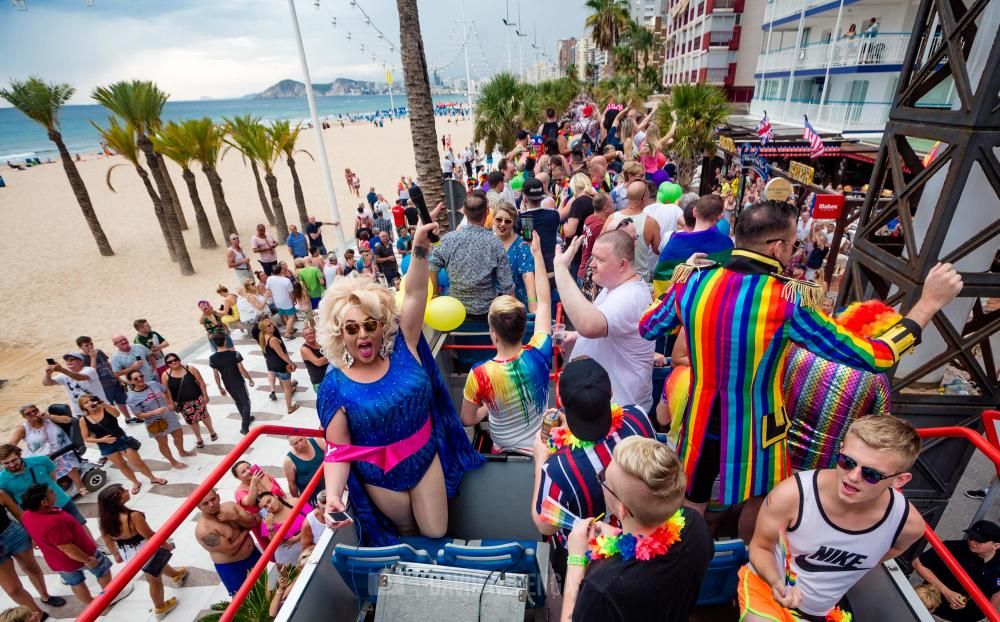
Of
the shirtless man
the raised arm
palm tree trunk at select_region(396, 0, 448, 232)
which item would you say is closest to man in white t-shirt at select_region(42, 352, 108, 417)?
the shirtless man

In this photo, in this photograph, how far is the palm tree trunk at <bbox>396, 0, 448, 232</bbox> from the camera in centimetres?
742

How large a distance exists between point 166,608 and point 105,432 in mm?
2592

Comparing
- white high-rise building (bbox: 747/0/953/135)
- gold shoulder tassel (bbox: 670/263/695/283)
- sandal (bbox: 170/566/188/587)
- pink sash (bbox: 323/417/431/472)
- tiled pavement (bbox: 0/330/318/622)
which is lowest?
tiled pavement (bbox: 0/330/318/622)

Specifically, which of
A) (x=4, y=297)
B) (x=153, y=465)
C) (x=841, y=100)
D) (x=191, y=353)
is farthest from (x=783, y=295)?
(x=841, y=100)

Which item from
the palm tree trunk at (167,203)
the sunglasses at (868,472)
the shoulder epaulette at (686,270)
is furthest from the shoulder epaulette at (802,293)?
the palm tree trunk at (167,203)

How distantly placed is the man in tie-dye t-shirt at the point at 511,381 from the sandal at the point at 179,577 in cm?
432

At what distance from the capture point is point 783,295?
2057 mm

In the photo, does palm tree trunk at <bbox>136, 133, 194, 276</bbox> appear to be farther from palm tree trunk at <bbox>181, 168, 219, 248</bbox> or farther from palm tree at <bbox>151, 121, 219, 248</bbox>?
palm tree trunk at <bbox>181, 168, 219, 248</bbox>

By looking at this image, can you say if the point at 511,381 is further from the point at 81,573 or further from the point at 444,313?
the point at 81,573

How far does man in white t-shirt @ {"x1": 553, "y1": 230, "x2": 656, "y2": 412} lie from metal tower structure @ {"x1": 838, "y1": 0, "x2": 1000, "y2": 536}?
1.76 meters

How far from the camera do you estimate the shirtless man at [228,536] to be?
4191 millimetres

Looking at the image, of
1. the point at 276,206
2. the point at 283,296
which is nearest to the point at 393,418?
the point at 283,296

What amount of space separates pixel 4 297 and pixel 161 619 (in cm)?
1778

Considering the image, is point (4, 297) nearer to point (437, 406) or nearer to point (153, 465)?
point (153, 465)
